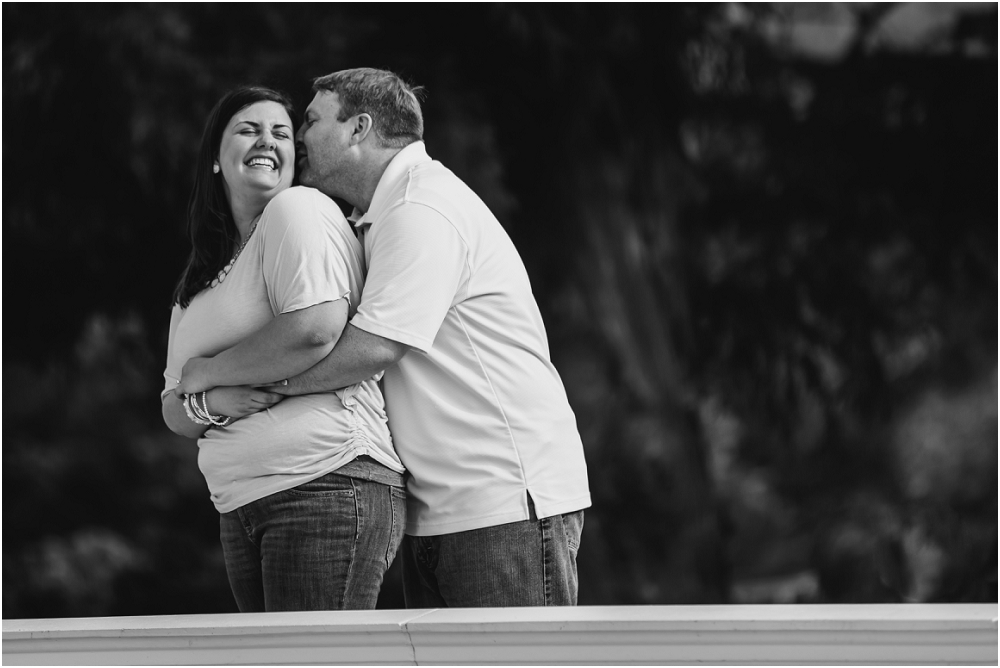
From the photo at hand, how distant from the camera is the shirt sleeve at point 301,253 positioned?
1.60 metres

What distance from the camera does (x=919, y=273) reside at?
5.36 meters

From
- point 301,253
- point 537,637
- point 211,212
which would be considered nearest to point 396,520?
point 301,253

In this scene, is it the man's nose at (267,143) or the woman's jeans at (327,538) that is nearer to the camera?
the woman's jeans at (327,538)

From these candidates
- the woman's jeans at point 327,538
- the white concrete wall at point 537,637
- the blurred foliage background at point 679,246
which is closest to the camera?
the white concrete wall at point 537,637

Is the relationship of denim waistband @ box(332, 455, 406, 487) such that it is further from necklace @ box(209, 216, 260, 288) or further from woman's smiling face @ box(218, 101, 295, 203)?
woman's smiling face @ box(218, 101, 295, 203)

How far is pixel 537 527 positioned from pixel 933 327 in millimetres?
4212

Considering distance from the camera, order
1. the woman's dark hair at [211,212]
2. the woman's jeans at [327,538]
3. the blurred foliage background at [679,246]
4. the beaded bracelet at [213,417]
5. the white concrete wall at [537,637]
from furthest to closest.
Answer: the blurred foliage background at [679,246] → the woman's dark hair at [211,212] → the beaded bracelet at [213,417] → the woman's jeans at [327,538] → the white concrete wall at [537,637]

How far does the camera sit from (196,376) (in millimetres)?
1677

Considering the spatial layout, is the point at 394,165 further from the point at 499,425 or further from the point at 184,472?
the point at 184,472

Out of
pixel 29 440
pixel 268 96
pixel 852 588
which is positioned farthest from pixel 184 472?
pixel 268 96

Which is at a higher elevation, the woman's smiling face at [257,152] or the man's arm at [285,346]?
the woman's smiling face at [257,152]

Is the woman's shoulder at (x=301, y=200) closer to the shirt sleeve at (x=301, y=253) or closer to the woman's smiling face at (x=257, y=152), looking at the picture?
the shirt sleeve at (x=301, y=253)

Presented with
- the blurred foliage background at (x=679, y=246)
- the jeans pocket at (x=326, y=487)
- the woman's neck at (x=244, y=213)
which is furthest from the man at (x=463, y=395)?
the blurred foliage background at (x=679, y=246)

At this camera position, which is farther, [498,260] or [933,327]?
[933,327]
